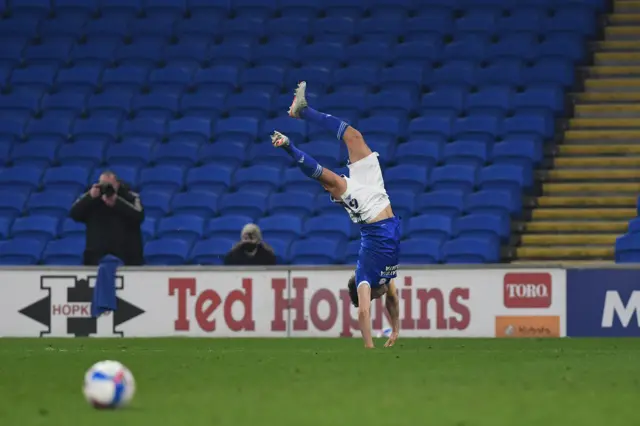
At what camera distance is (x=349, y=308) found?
19.7m

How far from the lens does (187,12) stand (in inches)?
1095

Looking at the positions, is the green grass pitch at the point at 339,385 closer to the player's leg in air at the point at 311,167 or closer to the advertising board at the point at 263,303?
the player's leg in air at the point at 311,167

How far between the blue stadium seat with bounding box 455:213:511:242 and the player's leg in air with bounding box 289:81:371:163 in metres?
5.99

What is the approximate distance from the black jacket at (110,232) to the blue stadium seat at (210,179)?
3186mm

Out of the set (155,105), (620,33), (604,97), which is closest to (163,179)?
(155,105)

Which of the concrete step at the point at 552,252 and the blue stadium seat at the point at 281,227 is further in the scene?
the blue stadium seat at the point at 281,227

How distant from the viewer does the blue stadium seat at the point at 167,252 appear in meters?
22.1

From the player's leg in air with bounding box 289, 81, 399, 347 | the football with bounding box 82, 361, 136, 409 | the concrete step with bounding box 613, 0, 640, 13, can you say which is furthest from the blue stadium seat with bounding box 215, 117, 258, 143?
the football with bounding box 82, 361, 136, 409

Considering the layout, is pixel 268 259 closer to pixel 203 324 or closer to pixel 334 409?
pixel 203 324

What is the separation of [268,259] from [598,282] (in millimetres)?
4741

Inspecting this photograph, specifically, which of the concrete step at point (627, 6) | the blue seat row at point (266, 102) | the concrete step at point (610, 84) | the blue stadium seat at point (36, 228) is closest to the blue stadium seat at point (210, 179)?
the blue seat row at point (266, 102)

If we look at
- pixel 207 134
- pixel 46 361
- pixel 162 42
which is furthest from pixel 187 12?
pixel 46 361

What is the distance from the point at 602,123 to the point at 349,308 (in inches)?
279

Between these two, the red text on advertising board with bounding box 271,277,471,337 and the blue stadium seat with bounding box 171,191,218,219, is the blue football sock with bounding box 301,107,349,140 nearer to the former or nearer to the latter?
the red text on advertising board with bounding box 271,277,471,337
